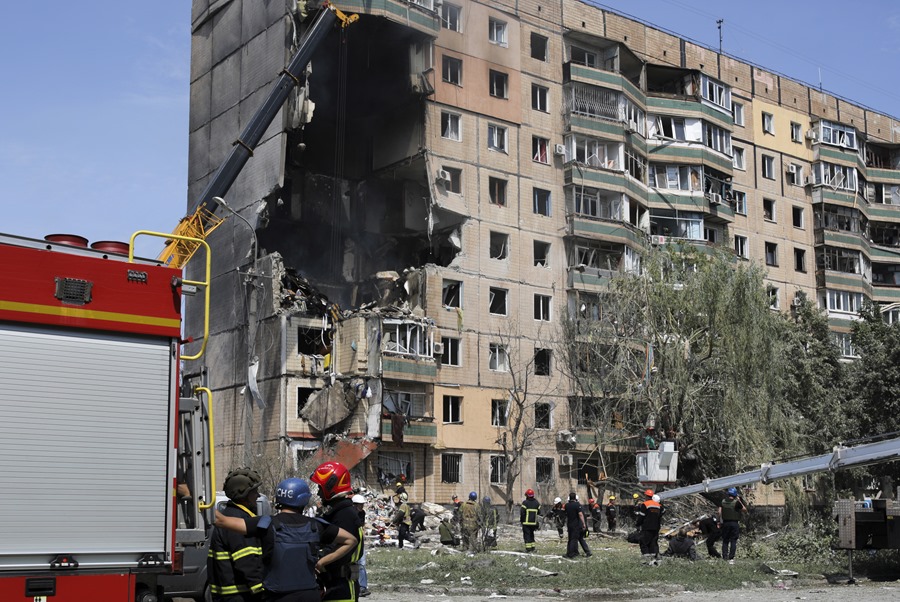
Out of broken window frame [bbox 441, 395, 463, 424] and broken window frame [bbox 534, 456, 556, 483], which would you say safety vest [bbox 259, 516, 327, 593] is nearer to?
broken window frame [bbox 441, 395, 463, 424]

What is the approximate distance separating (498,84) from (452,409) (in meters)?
15.5

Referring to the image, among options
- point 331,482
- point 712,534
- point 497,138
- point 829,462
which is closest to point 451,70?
point 497,138

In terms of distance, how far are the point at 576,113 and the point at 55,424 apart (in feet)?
147

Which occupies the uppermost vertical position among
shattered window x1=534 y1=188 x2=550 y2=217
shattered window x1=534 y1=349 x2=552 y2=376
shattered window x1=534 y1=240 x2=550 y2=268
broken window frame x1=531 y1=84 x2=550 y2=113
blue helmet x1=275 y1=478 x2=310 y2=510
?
broken window frame x1=531 y1=84 x2=550 y2=113

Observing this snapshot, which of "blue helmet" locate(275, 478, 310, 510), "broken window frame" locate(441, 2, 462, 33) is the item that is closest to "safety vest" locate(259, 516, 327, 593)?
"blue helmet" locate(275, 478, 310, 510)

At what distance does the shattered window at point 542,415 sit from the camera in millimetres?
48062

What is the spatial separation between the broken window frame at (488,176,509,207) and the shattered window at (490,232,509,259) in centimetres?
145

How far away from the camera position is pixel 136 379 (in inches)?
361

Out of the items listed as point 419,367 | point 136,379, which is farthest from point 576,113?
point 136,379

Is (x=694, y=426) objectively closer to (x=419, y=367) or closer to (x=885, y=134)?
(x=419, y=367)

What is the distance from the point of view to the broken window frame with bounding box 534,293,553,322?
49.3m

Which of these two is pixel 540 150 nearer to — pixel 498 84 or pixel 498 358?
pixel 498 84

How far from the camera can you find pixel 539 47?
52375 millimetres

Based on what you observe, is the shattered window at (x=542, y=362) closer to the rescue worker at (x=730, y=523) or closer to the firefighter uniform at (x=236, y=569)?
the rescue worker at (x=730, y=523)
